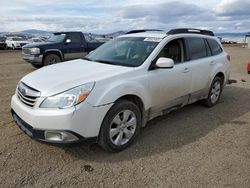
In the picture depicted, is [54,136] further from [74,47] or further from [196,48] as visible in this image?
[74,47]

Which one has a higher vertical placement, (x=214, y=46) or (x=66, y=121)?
(x=214, y=46)

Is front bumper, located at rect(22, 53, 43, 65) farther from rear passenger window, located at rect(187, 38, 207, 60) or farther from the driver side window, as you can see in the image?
the driver side window

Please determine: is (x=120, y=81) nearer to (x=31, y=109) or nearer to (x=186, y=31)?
(x=31, y=109)

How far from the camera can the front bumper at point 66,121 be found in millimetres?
3189

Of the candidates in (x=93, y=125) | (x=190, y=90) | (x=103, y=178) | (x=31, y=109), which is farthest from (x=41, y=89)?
(x=190, y=90)

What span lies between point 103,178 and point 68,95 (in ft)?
3.59

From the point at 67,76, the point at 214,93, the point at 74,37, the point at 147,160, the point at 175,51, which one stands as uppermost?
the point at 74,37

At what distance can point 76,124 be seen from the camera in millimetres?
3223

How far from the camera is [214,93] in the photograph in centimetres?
602

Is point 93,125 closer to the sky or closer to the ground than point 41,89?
closer to the ground

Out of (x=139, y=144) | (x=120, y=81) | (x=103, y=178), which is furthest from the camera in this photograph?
(x=139, y=144)

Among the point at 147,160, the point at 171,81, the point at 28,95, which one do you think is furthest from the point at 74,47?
the point at 147,160

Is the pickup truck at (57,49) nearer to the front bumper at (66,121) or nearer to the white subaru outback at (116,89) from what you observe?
the white subaru outback at (116,89)

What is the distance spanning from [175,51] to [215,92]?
1.85 metres
